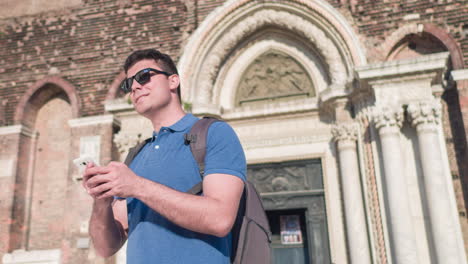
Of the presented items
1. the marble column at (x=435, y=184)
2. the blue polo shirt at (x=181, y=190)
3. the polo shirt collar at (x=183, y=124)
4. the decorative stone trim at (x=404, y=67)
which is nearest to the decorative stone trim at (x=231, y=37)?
the decorative stone trim at (x=404, y=67)

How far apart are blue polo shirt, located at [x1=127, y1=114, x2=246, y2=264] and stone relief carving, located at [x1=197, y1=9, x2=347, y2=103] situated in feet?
19.0

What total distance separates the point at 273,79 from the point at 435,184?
3.55 metres

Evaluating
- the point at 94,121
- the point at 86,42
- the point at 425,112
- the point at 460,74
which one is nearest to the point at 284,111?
the point at 425,112

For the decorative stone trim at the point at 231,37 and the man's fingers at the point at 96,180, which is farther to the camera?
the decorative stone trim at the point at 231,37

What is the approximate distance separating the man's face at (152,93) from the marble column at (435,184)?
510cm

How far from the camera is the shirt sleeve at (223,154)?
1345 mm

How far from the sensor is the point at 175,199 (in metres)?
1.21

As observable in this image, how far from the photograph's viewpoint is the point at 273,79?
7773 millimetres

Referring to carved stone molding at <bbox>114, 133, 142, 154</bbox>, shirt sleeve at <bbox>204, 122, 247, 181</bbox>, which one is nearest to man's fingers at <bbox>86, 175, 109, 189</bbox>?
shirt sleeve at <bbox>204, 122, 247, 181</bbox>

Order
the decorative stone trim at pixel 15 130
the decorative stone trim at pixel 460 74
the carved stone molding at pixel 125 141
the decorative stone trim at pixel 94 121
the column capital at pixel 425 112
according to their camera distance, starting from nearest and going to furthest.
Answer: the column capital at pixel 425 112 < the decorative stone trim at pixel 460 74 < the carved stone molding at pixel 125 141 < the decorative stone trim at pixel 94 121 < the decorative stone trim at pixel 15 130

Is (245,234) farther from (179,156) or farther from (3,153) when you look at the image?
(3,153)

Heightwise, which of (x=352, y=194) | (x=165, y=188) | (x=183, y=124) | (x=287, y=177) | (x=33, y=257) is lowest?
(x=33, y=257)

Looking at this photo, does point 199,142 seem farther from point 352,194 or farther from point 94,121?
point 94,121

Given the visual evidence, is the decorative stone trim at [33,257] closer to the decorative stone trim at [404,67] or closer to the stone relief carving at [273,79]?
the stone relief carving at [273,79]
